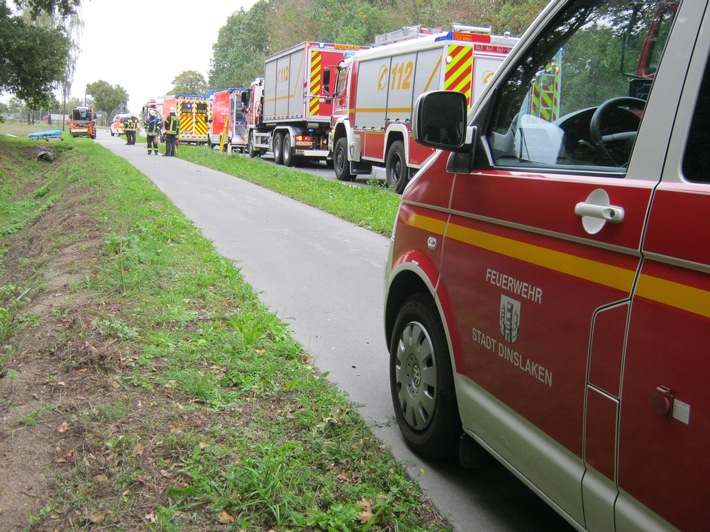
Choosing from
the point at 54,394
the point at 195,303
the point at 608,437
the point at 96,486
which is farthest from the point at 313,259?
the point at 608,437

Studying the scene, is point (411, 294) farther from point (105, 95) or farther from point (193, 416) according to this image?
point (105, 95)

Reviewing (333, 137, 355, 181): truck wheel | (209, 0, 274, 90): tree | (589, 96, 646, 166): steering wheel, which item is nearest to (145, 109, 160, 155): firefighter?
(333, 137, 355, 181): truck wheel

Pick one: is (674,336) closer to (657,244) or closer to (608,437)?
(657,244)

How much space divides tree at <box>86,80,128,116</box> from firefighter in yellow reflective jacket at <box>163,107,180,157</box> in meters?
94.8

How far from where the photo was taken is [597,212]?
233cm

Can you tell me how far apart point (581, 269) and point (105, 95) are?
126 metres

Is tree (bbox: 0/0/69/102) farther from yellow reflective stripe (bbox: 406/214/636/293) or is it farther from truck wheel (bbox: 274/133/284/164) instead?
yellow reflective stripe (bbox: 406/214/636/293)

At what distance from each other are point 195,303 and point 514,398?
13.9ft

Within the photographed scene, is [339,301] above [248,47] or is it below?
below

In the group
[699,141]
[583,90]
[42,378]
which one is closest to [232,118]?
[42,378]

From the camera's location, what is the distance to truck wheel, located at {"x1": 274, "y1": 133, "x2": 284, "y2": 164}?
89.5ft

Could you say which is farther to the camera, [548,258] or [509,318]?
[509,318]

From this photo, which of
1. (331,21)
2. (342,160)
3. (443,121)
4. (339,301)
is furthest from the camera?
(331,21)

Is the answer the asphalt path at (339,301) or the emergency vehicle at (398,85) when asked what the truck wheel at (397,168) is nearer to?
the emergency vehicle at (398,85)
